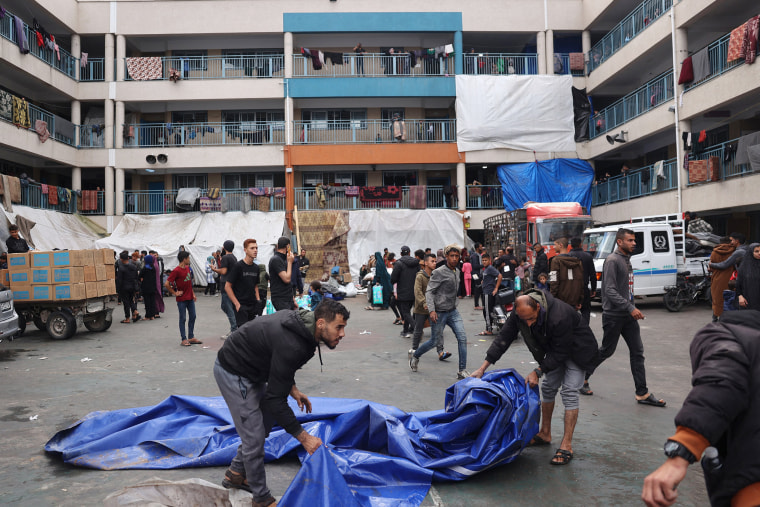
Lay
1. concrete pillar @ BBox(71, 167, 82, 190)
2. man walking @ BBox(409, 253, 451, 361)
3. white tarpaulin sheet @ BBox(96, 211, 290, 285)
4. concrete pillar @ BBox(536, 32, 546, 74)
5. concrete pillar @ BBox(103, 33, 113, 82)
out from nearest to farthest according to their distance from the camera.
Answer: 1. man walking @ BBox(409, 253, 451, 361)
2. white tarpaulin sheet @ BBox(96, 211, 290, 285)
3. concrete pillar @ BBox(71, 167, 82, 190)
4. concrete pillar @ BBox(103, 33, 113, 82)
5. concrete pillar @ BBox(536, 32, 546, 74)

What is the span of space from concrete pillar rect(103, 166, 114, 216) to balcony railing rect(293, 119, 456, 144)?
906 centimetres

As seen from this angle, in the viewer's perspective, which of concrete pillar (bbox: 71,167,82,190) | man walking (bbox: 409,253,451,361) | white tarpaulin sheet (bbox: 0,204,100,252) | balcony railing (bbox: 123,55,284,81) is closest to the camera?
man walking (bbox: 409,253,451,361)

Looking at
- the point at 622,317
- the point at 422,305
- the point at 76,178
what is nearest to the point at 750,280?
the point at 622,317

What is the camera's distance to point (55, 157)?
80.5 feet

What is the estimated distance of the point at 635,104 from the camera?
74.8ft

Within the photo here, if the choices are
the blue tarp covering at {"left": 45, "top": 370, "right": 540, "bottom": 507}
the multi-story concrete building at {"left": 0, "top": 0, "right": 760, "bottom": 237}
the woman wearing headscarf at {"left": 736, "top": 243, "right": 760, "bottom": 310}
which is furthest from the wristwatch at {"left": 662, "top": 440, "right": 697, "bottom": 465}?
the multi-story concrete building at {"left": 0, "top": 0, "right": 760, "bottom": 237}

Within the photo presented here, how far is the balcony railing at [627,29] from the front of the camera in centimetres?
2112

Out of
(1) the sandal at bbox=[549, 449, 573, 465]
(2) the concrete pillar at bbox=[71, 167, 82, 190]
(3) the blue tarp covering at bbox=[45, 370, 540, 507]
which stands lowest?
(1) the sandal at bbox=[549, 449, 573, 465]

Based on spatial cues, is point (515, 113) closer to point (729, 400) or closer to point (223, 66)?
point (223, 66)

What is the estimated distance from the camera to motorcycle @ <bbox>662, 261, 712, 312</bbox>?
14.8 m

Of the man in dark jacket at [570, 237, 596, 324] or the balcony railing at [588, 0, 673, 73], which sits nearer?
the man in dark jacket at [570, 237, 596, 324]

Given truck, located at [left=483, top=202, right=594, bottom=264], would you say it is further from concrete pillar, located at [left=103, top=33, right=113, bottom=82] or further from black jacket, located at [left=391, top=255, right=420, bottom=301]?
concrete pillar, located at [left=103, top=33, right=113, bottom=82]

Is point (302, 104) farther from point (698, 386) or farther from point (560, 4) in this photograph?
point (698, 386)

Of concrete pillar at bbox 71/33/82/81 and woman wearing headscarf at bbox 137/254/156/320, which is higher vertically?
concrete pillar at bbox 71/33/82/81
